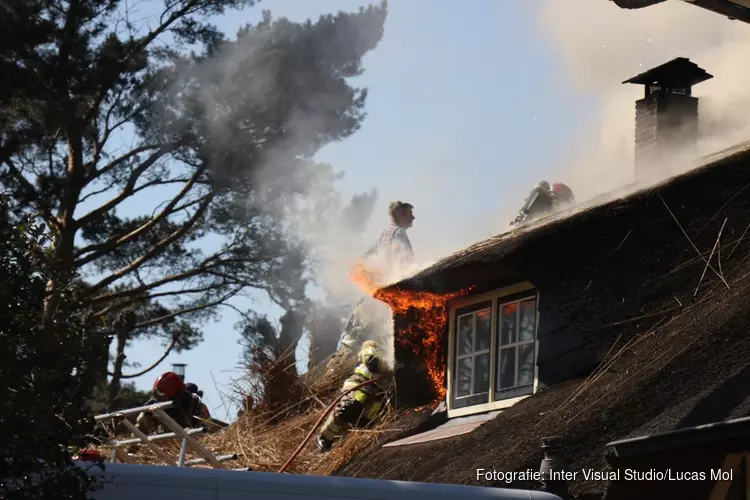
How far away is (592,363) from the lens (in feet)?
31.8

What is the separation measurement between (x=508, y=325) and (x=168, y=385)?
418 cm

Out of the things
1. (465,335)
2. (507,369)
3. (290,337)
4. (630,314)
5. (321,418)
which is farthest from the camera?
(290,337)

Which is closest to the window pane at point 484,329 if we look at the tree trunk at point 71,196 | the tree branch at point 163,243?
the tree trunk at point 71,196

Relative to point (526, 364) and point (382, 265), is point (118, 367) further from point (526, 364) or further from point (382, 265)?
point (526, 364)

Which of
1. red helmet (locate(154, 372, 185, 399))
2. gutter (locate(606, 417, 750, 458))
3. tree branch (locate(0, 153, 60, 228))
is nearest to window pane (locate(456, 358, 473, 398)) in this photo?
red helmet (locate(154, 372, 185, 399))

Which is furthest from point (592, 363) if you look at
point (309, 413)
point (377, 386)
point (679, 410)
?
point (309, 413)

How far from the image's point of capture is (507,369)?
35.5 ft

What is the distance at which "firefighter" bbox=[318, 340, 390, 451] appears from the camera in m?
12.4

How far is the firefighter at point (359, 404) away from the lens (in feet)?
40.5

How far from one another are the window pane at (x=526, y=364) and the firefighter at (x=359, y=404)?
2.15 meters

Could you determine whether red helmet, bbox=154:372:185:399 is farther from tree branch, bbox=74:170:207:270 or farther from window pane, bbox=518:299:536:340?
tree branch, bbox=74:170:207:270

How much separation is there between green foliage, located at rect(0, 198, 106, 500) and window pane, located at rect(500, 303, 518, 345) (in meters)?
5.72

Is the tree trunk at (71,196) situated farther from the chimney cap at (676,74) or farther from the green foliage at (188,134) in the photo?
the chimney cap at (676,74)

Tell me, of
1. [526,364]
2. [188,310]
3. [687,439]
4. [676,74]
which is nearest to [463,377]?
[526,364]
